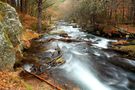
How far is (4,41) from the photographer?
9.98 metres

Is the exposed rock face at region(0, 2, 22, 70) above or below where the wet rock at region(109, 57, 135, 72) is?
above

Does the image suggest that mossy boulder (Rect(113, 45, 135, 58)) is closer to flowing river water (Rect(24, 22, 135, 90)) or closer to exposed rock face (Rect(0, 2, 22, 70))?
flowing river water (Rect(24, 22, 135, 90))

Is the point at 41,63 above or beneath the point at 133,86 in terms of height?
above

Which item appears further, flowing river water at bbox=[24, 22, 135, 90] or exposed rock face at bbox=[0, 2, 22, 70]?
flowing river water at bbox=[24, 22, 135, 90]

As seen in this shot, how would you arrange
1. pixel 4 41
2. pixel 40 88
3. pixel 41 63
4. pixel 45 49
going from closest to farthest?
pixel 40 88 → pixel 4 41 → pixel 41 63 → pixel 45 49

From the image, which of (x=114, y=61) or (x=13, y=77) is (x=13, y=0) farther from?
(x=13, y=77)

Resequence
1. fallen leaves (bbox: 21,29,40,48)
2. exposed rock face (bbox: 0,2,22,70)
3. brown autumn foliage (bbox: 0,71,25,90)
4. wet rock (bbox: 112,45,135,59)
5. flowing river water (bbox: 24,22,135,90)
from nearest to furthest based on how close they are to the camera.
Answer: brown autumn foliage (bbox: 0,71,25,90) → exposed rock face (bbox: 0,2,22,70) → flowing river water (bbox: 24,22,135,90) → wet rock (bbox: 112,45,135,59) → fallen leaves (bbox: 21,29,40,48)

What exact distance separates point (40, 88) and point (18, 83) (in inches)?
42.3

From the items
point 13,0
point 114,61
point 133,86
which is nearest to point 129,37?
point 114,61

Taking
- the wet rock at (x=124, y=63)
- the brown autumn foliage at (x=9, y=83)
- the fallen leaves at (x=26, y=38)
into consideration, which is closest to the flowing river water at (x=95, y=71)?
the wet rock at (x=124, y=63)

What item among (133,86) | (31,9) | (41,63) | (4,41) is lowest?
(133,86)

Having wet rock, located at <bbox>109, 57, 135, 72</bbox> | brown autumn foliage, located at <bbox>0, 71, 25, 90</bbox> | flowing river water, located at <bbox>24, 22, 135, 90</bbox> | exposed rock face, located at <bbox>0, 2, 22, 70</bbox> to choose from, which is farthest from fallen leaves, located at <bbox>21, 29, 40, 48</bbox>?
brown autumn foliage, located at <bbox>0, 71, 25, 90</bbox>

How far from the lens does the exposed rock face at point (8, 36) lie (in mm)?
9852

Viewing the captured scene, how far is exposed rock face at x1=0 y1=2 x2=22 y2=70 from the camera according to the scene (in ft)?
32.3
